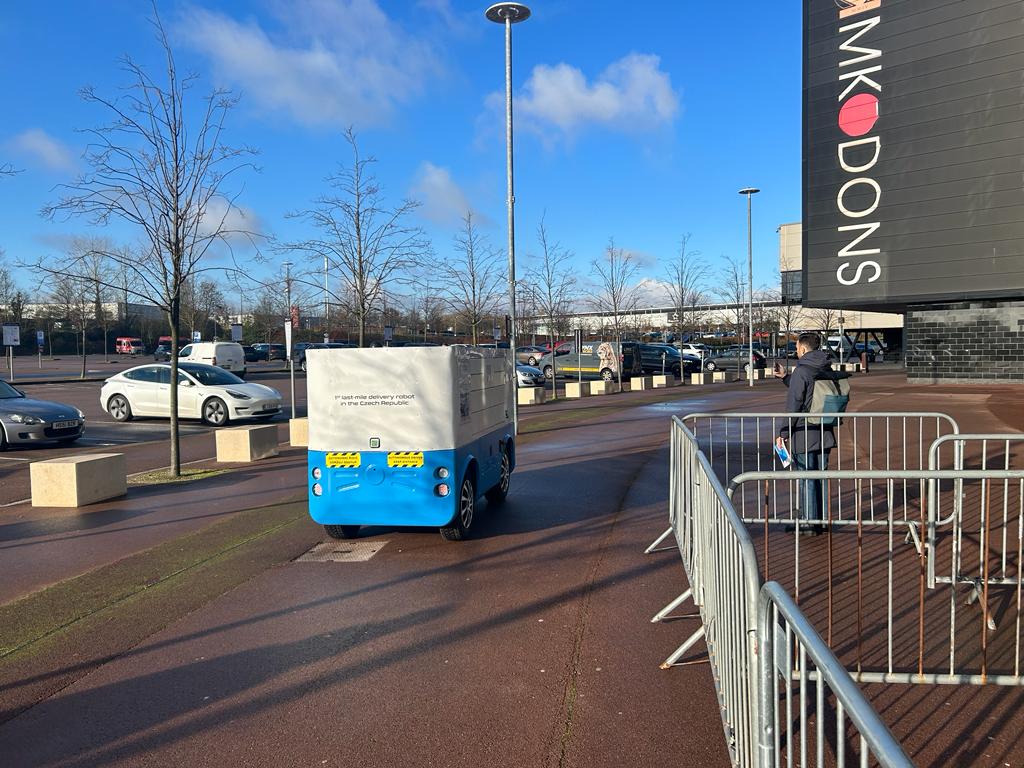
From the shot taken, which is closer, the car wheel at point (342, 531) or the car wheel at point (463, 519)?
the car wheel at point (463, 519)

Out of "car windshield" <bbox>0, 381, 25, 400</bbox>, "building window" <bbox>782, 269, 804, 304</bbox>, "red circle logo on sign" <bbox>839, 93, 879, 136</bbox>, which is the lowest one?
"car windshield" <bbox>0, 381, 25, 400</bbox>

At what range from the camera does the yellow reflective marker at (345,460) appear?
23.2 feet

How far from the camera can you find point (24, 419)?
14.3 metres

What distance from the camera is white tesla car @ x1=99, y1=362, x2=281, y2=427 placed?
18.4 metres

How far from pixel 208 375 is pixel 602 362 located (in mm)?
20110

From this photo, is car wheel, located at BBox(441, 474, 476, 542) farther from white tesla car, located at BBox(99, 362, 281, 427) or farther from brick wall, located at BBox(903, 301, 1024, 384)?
brick wall, located at BBox(903, 301, 1024, 384)

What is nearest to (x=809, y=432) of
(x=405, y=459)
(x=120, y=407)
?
(x=405, y=459)

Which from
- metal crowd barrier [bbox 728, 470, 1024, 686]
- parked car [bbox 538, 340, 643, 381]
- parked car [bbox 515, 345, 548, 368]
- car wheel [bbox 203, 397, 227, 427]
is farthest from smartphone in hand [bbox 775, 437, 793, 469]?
parked car [bbox 515, 345, 548, 368]

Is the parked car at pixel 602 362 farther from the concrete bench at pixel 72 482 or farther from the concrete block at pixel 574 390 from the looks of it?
the concrete bench at pixel 72 482

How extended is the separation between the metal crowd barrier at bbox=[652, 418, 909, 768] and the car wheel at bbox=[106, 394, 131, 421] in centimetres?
1770

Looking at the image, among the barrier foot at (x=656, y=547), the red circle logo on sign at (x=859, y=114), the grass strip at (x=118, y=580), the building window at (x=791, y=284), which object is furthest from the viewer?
the building window at (x=791, y=284)

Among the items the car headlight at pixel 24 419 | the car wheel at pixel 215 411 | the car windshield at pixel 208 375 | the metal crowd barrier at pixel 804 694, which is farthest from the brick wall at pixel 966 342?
the metal crowd barrier at pixel 804 694

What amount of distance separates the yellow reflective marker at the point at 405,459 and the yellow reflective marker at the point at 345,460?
0.30m

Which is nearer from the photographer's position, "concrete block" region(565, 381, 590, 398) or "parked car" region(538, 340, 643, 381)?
"concrete block" region(565, 381, 590, 398)
